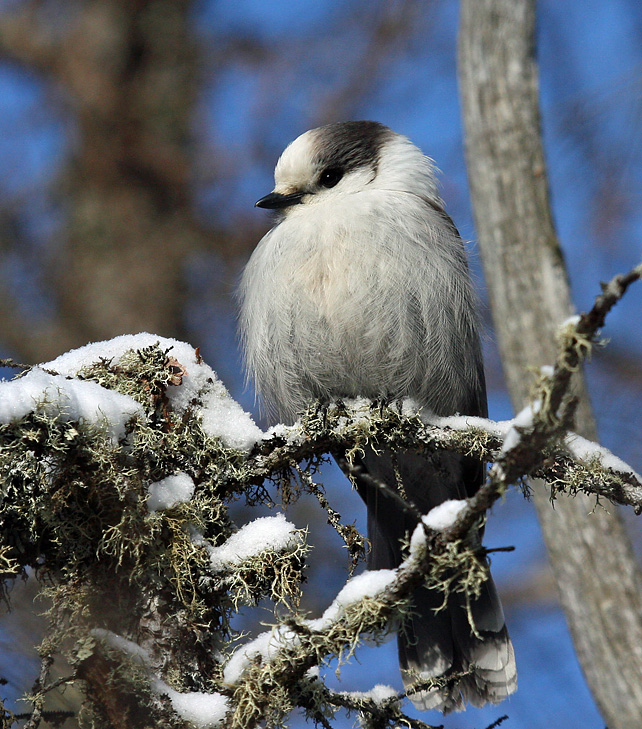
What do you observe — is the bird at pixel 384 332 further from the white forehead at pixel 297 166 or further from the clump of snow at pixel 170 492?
the clump of snow at pixel 170 492

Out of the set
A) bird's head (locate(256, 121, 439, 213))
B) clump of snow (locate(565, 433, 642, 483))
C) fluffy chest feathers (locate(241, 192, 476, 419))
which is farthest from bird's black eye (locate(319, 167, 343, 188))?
clump of snow (locate(565, 433, 642, 483))

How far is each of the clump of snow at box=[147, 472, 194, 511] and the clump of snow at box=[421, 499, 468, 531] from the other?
0.71 metres

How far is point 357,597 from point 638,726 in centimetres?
148

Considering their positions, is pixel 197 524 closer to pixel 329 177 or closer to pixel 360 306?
pixel 360 306

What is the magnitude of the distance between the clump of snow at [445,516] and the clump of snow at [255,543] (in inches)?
21.4

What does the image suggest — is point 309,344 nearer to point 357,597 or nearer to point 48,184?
point 357,597

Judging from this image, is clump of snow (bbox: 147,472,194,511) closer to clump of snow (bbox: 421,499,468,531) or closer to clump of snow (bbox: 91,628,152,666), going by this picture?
clump of snow (bbox: 91,628,152,666)

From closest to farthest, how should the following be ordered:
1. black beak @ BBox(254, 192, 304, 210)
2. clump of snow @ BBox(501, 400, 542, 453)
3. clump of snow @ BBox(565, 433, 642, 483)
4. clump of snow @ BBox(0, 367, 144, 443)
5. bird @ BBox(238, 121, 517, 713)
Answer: clump of snow @ BBox(501, 400, 542, 453), clump of snow @ BBox(0, 367, 144, 443), clump of snow @ BBox(565, 433, 642, 483), bird @ BBox(238, 121, 517, 713), black beak @ BBox(254, 192, 304, 210)

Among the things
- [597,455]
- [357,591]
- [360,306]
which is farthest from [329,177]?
[357,591]

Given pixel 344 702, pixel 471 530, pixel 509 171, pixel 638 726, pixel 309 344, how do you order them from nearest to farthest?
pixel 471 530
pixel 344 702
pixel 638 726
pixel 309 344
pixel 509 171

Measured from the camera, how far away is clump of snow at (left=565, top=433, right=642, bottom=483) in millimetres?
2064

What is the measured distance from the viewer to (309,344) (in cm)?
281

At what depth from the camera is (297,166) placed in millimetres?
3193

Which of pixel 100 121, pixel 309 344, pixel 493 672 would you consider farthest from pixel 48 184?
pixel 493 672
